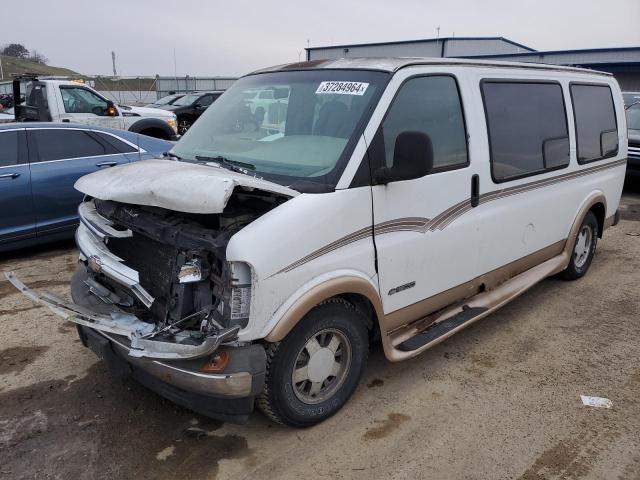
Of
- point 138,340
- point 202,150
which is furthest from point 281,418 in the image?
point 202,150

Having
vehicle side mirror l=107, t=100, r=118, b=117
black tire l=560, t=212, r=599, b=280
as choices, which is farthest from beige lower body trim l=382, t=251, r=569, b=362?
vehicle side mirror l=107, t=100, r=118, b=117

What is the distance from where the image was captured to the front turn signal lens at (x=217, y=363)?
8.89ft

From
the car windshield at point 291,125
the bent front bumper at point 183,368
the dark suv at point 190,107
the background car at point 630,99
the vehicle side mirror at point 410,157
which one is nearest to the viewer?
the bent front bumper at point 183,368

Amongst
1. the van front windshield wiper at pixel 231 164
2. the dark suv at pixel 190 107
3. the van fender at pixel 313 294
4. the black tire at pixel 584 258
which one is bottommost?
the black tire at pixel 584 258

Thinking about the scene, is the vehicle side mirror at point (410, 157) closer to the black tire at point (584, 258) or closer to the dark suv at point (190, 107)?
the black tire at point (584, 258)

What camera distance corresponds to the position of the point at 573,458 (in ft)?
9.93

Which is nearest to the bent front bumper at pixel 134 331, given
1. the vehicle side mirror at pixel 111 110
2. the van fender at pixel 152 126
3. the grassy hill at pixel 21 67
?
the van fender at pixel 152 126

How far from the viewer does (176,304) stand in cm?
296

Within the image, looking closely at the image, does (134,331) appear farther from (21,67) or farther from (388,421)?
(21,67)

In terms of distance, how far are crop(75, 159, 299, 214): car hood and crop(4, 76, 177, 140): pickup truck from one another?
8465mm

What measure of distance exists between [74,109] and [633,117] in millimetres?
11727

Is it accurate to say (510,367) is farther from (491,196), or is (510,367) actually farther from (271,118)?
(271,118)

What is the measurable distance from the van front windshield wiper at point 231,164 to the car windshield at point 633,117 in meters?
10.6

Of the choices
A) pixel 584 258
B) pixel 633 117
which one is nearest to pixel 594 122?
pixel 584 258
